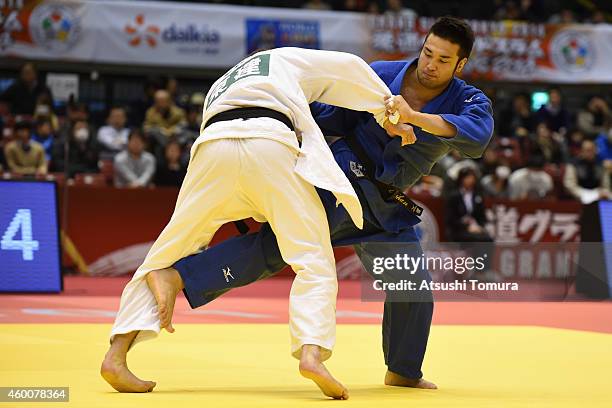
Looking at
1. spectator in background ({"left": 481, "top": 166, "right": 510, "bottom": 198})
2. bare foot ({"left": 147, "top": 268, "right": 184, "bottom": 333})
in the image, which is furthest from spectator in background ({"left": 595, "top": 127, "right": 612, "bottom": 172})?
bare foot ({"left": 147, "top": 268, "right": 184, "bottom": 333})

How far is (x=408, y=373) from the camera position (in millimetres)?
3557

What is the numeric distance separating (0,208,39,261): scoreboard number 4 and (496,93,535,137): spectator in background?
310 inches

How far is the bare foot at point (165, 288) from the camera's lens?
317 cm

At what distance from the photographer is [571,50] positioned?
13070 mm

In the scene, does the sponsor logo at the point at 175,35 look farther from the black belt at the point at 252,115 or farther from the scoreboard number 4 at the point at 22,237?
the black belt at the point at 252,115

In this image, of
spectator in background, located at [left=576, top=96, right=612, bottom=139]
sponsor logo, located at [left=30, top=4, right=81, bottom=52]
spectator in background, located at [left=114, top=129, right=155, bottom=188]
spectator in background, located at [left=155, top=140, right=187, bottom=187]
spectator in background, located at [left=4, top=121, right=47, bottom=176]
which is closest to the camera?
spectator in background, located at [left=4, top=121, right=47, bottom=176]

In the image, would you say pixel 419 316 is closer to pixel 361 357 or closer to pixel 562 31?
pixel 361 357

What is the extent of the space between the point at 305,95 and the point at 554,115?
10851 millimetres

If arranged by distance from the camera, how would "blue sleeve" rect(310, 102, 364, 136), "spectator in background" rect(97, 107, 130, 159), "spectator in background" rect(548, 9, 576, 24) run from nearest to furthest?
"blue sleeve" rect(310, 102, 364, 136), "spectator in background" rect(97, 107, 130, 159), "spectator in background" rect(548, 9, 576, 24)

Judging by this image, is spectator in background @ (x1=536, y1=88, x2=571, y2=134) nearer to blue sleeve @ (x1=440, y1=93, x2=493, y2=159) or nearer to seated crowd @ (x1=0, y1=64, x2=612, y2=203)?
seated crowd @ (x1=0, y1=64, x2=612, y2=203)

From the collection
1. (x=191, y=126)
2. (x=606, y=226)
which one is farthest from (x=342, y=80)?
(x=191, y=126)

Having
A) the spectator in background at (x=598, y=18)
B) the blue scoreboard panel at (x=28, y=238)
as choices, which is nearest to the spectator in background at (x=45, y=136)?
the blue scoreboard panel at (x=28, y=238)

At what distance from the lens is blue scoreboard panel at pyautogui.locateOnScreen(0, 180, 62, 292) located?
742cm

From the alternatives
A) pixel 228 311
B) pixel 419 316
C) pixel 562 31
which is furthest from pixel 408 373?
pixel 562 31
